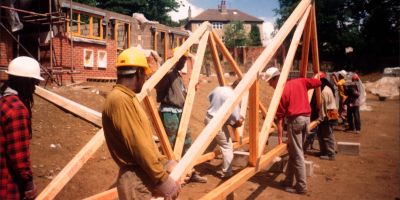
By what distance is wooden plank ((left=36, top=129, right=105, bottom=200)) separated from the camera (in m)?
3.39

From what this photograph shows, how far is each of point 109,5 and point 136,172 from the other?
38456 millimetres

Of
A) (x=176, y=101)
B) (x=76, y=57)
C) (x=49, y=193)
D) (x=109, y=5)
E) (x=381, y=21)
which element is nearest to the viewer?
(x=49, y=193)

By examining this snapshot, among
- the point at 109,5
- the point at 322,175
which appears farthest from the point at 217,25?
the point at 322,175

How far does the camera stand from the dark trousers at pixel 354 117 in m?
10.8

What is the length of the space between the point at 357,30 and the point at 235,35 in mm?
18580

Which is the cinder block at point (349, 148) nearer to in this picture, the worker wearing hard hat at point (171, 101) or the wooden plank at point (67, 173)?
the worker wearing hard hat at point (171, 101)

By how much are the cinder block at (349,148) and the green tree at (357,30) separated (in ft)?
101

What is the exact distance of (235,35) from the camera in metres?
51.2

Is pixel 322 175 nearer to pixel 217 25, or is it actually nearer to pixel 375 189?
pixel 375 189

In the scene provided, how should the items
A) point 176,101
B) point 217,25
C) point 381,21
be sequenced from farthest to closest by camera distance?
point 217,25, point 381,21, point 176,101

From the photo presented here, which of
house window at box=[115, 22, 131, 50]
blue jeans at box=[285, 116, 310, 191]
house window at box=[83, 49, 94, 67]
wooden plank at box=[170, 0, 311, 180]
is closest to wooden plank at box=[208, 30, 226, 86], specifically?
wooden plank at box=[170, 0, 311, 180]

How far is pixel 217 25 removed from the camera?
67.4 meters

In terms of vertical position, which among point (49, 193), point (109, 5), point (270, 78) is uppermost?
point (109, 5)

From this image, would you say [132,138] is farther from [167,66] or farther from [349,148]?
[349,148]
